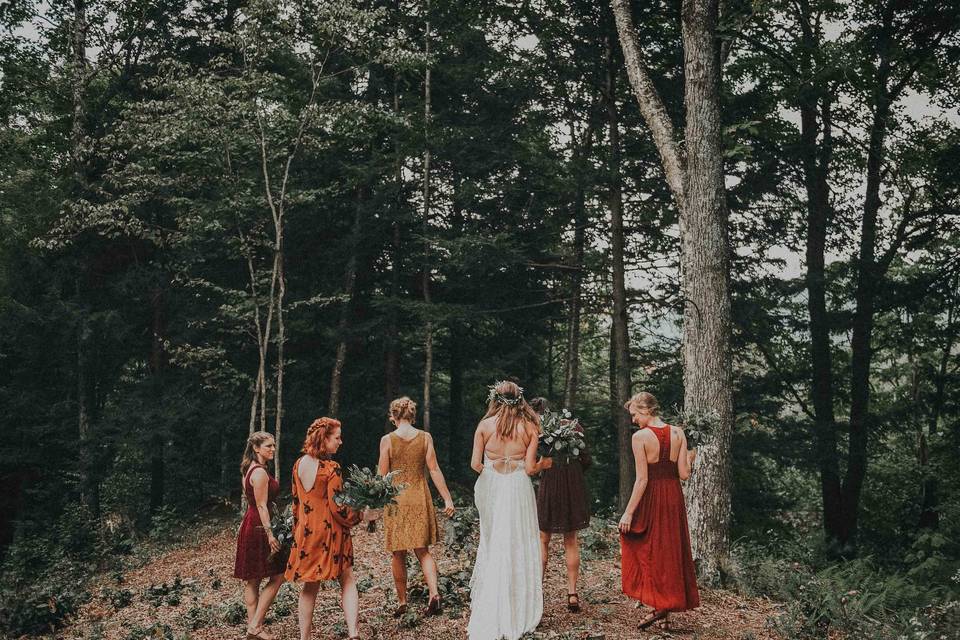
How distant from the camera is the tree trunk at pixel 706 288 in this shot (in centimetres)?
838

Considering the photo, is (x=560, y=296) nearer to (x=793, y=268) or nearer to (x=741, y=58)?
(x=793, y=268)

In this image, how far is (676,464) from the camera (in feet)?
20.8

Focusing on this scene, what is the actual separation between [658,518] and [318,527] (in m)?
2.90

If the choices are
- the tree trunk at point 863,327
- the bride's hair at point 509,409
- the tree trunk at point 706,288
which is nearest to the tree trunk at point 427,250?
the tree trunk at point 706,288

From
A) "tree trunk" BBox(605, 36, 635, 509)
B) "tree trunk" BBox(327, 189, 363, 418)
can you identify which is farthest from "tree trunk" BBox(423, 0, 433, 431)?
"tree trunk" BBox(605, 36, 635, 509)

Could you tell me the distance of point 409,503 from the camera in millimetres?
6684

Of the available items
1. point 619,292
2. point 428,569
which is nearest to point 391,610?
point 428,569

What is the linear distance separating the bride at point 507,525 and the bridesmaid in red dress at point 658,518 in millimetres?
861

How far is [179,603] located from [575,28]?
41.4 feet

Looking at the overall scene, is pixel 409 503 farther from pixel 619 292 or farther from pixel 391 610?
pixel 619 292

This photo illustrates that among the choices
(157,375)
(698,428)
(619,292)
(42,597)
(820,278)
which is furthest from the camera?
(157,375)

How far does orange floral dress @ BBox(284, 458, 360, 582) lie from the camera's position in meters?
6.03

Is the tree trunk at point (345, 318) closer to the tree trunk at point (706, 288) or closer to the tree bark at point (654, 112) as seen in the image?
the tree bark at point (654, 112)

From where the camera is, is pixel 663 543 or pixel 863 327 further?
pixel 863 327
